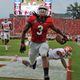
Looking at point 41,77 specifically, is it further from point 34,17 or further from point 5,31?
point 5,31

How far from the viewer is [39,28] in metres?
10.6

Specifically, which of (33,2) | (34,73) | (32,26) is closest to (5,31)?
(34,73)

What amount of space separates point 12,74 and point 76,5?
11680 centimetres

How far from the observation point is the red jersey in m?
10.6

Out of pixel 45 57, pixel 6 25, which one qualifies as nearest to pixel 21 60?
pixel 45 57

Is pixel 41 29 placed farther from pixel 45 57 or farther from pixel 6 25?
pixel 6 25

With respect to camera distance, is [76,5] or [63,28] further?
[76,5]

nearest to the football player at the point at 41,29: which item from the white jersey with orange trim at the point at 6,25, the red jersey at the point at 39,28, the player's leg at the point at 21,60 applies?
the red jersey at the point at 39,28

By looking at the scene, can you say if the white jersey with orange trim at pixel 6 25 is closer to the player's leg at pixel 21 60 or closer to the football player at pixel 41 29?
the player's leg at pixel 21 60

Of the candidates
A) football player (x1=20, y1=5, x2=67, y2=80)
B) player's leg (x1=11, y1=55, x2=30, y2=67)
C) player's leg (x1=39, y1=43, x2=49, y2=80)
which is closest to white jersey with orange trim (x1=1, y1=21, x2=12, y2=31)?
player's leg (x1=11, y1=55, x2=30, y2=67)

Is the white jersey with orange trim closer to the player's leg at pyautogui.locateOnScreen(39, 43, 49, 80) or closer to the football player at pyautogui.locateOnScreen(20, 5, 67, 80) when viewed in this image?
the football player at pyautogui.locateOnScreen(20, 5, 67, 80)

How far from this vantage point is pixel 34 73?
12383 millimetres

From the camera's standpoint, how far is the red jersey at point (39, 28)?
10551 millimetres

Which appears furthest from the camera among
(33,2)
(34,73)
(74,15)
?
(74,15)
